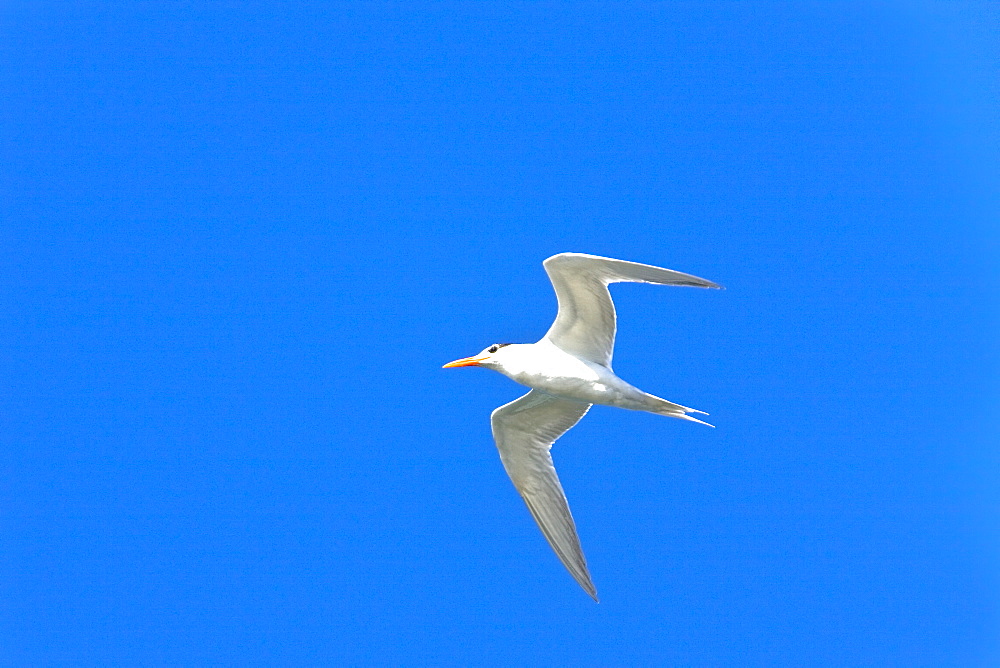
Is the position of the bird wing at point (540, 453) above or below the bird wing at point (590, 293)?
below

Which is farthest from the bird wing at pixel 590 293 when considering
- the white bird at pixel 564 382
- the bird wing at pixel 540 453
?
the bird wing at pixel 540 453

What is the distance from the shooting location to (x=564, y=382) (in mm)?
11422

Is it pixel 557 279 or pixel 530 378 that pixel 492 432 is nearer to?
pixel 530 378

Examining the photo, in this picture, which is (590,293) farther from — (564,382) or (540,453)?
(540,453)

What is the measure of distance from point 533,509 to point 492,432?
1.09 metres

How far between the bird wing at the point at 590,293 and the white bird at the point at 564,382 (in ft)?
0.03

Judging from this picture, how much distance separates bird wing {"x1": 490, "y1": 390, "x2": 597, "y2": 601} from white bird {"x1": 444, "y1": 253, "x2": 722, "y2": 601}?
0.04 feet

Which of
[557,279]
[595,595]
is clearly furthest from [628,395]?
[595,595]

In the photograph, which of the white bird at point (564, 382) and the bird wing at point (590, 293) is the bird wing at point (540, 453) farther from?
the bird wing at point (590, 293)

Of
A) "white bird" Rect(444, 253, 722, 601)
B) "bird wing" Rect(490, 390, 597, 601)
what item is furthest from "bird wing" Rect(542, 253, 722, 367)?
"bird wing" Rect(490, 390, 597, 601)

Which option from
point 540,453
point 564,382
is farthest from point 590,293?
point 540,453

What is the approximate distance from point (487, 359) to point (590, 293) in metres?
1.59

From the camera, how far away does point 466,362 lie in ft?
39.6

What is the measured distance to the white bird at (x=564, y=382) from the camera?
10.8 metres
